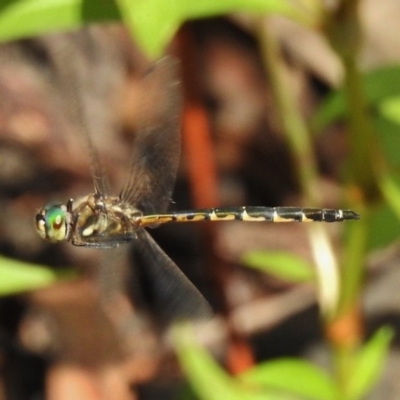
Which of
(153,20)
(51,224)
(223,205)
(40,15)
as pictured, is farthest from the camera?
(223,205)

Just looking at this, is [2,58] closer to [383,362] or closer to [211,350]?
[211,350]

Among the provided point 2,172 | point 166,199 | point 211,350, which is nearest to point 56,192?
point 2,172

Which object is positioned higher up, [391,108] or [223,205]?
[223,205]

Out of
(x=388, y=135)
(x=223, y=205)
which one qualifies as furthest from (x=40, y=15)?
(x=223, y=205)

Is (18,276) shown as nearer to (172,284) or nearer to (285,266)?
(172,284)

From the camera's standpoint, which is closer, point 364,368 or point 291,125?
point 364,368

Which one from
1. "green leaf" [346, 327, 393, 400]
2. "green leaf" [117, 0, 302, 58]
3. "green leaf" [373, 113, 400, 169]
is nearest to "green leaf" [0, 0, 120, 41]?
"green leaf" [117, 0, 302, 58]

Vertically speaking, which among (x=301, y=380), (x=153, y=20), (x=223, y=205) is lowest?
(x=301, y=380)
